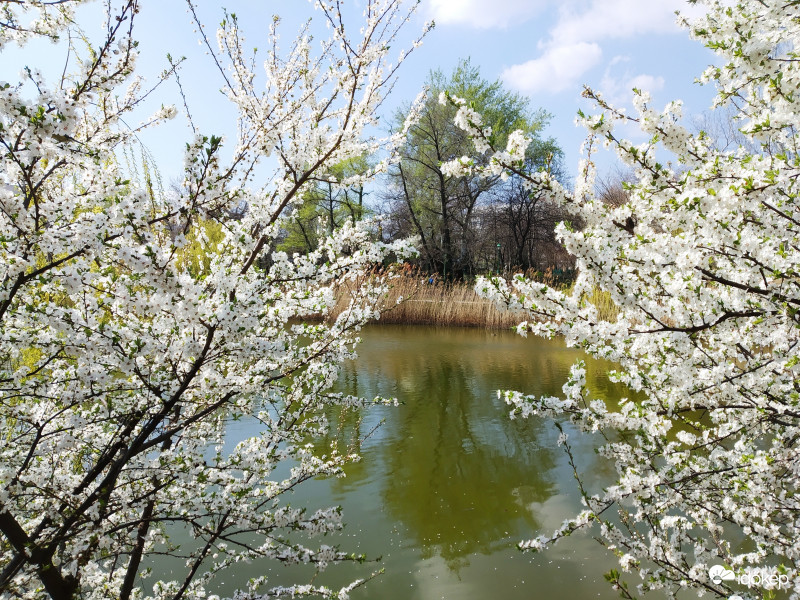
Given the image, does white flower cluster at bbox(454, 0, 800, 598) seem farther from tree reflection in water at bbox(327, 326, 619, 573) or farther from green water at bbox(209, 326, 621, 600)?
tree reflection in water at bbox(327, 326, 619, 573)

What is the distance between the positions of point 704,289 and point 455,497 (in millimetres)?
2895

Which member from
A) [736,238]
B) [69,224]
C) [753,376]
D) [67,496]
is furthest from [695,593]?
[69,224]

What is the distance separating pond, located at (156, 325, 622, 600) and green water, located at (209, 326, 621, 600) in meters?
0.01

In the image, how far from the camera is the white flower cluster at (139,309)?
148cm

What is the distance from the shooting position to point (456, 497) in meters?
4.21

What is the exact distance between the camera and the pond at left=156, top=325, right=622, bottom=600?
10.1 feet

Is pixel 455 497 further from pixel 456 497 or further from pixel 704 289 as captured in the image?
pixel 704 289

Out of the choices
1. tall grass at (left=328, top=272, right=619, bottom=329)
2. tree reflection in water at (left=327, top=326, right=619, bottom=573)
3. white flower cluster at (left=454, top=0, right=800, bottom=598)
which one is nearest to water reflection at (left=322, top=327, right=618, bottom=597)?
tree reflection in water at (left=327, top=326, right=619, bottom=573)

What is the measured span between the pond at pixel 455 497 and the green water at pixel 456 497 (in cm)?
1

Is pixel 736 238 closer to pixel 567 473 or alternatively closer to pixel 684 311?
pixel 684 311

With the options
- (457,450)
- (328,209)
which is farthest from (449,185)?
(457,450)

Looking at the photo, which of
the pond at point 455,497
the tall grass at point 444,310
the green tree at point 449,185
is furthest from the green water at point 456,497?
the green tree at point 449,185

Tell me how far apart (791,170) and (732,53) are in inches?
21.1

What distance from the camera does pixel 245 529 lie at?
80.0 inches
